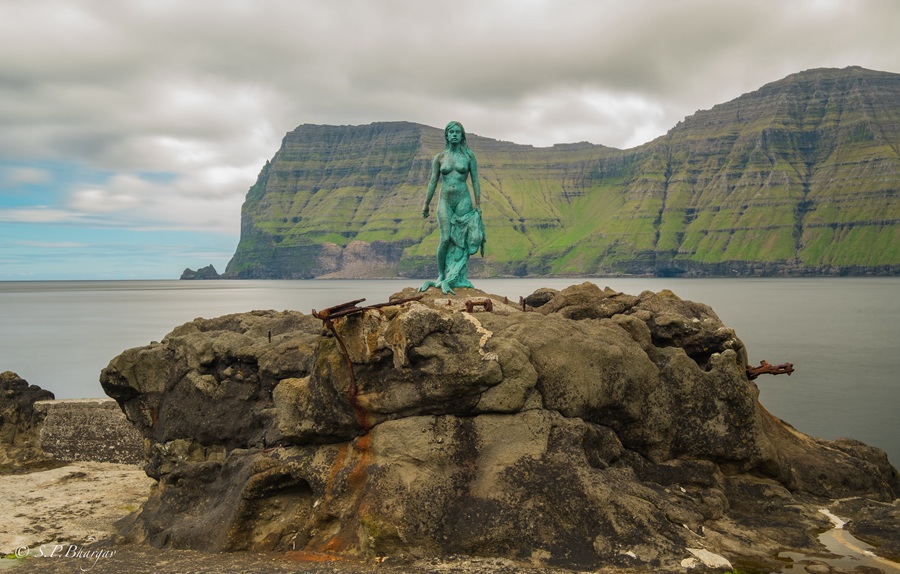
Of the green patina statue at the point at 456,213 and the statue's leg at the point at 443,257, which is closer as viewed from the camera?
the green patina statue at the point at 456,213

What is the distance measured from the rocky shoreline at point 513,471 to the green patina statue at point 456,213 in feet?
24.9

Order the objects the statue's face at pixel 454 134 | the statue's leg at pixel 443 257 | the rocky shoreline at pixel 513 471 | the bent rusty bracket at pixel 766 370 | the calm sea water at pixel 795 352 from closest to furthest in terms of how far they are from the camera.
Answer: the rocky shoreline at pixel 513 471, the bent rusty bracket at pixel 766 370, the statue's face at pixel 454 134, the statue's leg at pixel 443 257, the calm sea water at pixel 795 352

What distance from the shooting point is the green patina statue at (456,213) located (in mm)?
22625

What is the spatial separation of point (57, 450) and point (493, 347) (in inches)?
667

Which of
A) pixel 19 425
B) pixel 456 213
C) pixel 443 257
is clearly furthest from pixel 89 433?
pixel 456 213

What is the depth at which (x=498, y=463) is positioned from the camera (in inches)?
466

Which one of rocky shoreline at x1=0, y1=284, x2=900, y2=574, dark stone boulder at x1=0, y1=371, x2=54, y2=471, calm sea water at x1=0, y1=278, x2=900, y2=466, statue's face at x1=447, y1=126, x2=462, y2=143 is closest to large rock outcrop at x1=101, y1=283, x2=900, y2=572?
rocky shoreline at x1=0, y1=284, x2=900, y2=574

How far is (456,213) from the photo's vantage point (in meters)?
Answer: 23.2

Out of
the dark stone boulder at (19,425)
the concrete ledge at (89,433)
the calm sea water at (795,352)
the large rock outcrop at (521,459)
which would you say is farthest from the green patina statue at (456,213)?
the calm sea water at (795,352)

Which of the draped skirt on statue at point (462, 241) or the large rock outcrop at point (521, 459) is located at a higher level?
the draped skirt on statue at point (462, 241)

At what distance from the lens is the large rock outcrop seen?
36.8 ft

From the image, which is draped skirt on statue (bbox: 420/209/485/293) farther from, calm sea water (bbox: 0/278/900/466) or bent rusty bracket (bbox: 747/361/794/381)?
calm sea water (bbox: 0/278/900/466)

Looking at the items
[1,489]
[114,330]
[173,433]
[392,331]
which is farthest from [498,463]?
[114,330]

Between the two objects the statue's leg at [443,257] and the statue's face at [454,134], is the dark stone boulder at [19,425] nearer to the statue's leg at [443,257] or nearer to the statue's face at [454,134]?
the statue's leg at [443,257]
